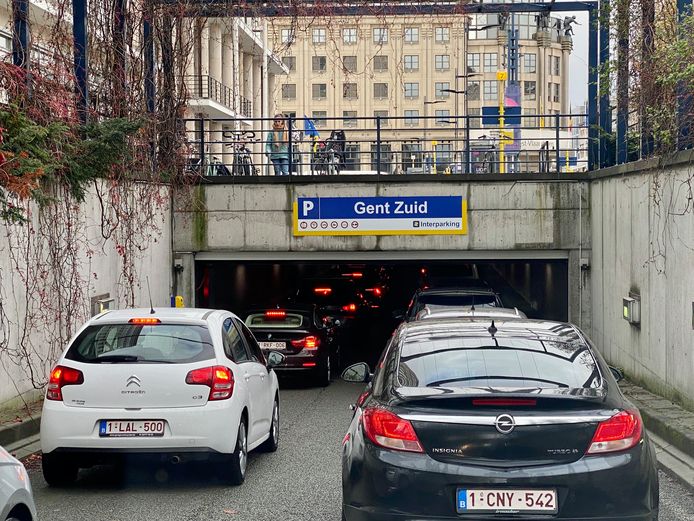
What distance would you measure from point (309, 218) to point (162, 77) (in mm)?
3845

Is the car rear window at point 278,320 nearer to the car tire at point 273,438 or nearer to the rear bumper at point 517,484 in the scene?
the car tire at point 273,438

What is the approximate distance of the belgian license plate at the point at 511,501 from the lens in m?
5.67

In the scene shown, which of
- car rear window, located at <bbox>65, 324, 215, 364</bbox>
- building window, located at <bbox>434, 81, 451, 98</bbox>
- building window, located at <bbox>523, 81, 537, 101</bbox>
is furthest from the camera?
building window, located at <bbox>523, 81, 537, 101</bbox>

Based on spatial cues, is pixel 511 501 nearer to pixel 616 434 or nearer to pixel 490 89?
pixel 616 434

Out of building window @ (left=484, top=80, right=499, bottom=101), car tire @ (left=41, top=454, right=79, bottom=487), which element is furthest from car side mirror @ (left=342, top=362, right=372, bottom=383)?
building window @ (left=484, top=80, right=499, bottom=101)

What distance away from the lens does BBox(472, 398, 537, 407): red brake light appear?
19.1ft

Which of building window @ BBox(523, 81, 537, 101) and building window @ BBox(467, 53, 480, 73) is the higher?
building window @ BBox(467, 53, 480, 73)

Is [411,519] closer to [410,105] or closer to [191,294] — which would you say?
[191,294]

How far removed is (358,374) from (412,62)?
9733 centimetres

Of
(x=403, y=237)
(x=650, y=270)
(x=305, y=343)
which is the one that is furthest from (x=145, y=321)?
(x=403, y=237)

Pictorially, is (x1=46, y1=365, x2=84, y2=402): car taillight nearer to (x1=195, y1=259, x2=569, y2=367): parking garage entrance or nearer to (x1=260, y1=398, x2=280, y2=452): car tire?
(x1=260, y1=398, x2=280, y2=452): car tire

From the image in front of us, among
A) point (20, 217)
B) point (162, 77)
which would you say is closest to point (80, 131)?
point (20, 217)

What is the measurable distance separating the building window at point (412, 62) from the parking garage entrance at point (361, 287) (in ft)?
207

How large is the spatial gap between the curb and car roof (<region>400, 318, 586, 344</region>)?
5.00 m
